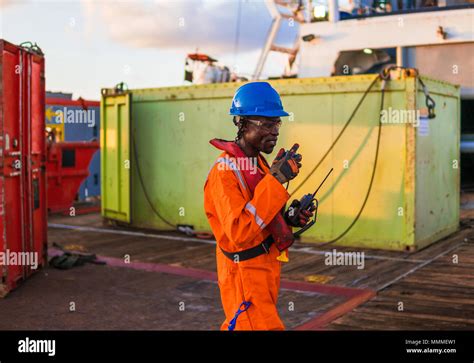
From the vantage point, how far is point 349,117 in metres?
10.6

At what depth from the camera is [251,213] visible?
343cm

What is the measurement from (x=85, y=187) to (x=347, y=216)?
26.7ft

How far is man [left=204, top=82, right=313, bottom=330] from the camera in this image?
345 centimetres

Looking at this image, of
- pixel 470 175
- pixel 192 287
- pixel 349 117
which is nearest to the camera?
pixel 192 287

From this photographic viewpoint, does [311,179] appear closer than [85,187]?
Yes

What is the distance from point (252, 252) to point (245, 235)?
202 mm

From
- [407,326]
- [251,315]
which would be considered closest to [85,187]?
[407,326]
